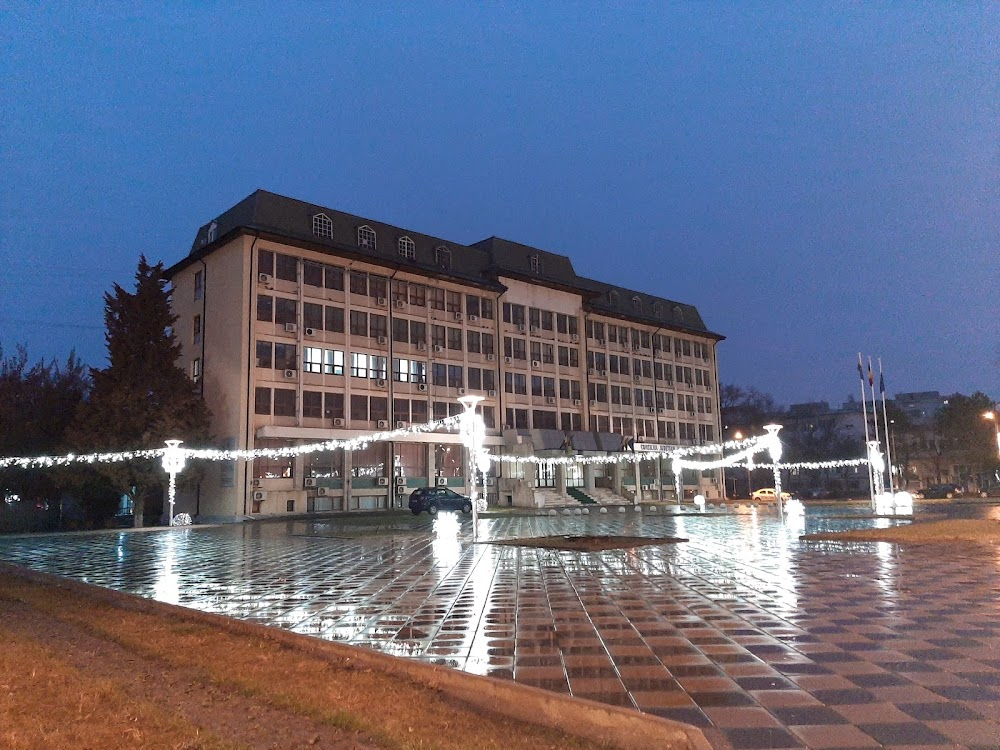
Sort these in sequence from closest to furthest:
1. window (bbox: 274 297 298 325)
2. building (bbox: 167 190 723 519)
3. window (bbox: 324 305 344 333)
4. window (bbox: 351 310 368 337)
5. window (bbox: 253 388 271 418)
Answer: window (bbox: 253 388 271 418)
building (bbox: 167 190 723 519)
window (bbox: 274 297 298 325)
window (bbox: 324 305 344 333)
window (bbox: 351 310 368 337)

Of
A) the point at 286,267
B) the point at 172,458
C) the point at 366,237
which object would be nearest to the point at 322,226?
the point at 366,237

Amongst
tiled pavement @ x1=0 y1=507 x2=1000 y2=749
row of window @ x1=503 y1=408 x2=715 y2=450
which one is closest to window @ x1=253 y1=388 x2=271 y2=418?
row of window @ x1=503 y1=408 x2=715 y2=450

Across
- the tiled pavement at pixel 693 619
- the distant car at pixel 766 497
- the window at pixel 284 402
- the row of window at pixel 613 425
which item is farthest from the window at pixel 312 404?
the distant car at pixel 766 497

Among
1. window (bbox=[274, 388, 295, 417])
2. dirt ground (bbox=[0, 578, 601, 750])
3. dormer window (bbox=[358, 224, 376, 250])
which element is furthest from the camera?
dormer window (bbox=[358, 224, 376, 250])

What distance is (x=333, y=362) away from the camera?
4344 cm

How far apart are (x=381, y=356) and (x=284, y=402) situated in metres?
6.95

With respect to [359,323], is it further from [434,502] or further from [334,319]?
[434,502]

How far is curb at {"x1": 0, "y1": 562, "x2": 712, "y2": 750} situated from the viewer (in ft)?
15.6

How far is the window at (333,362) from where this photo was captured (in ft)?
141

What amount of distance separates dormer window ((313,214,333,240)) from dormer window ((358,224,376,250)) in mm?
2103

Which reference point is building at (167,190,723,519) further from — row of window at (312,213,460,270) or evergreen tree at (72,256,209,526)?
evergreen tree at (72,256,209,526)

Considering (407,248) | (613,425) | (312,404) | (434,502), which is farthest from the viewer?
(613,425)

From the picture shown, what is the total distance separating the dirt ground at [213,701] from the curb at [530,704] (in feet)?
0.40

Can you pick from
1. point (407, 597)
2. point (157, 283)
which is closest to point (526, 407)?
point (157, 283)
